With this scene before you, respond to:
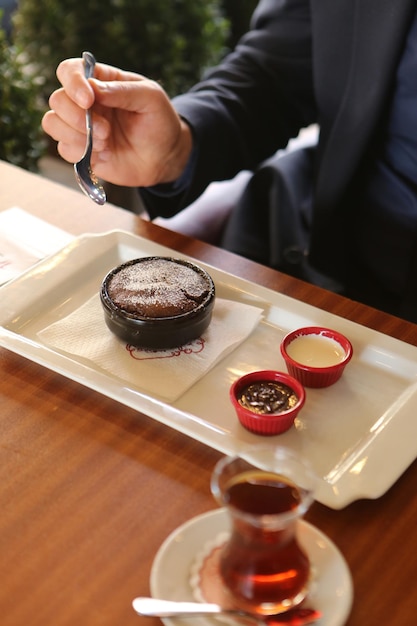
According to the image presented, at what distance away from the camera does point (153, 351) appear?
1205mm

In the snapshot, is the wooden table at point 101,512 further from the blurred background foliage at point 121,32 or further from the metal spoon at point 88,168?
the blurred background foliage at point 121,32

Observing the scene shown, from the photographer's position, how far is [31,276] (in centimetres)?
135

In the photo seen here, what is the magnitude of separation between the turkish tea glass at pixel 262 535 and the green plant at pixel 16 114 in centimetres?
196

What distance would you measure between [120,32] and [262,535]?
2734 millimetres

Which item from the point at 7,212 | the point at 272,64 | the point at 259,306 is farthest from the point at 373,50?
the point at 7,212

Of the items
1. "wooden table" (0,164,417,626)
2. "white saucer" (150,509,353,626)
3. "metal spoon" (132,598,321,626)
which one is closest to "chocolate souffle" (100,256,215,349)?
"wooden table" (0,164,417,626)

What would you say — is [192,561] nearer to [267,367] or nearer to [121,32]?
[267,367]

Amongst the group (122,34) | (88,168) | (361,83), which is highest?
(361,83)

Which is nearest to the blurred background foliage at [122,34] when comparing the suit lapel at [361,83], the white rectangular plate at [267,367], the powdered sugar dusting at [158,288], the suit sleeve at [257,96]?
the suit sleeve at [257,96]

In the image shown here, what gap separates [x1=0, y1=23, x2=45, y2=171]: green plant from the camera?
2.52 metres

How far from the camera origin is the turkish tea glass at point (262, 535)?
2.57 feet

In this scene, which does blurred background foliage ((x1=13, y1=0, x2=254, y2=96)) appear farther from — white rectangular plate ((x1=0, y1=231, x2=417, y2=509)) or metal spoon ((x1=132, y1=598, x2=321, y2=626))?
metal spoon ((x1=132, y1=598, x2=321, y2=626))

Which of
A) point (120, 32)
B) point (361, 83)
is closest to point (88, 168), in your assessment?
point (361, 83)

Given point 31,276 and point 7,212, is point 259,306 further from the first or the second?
point 7,212
